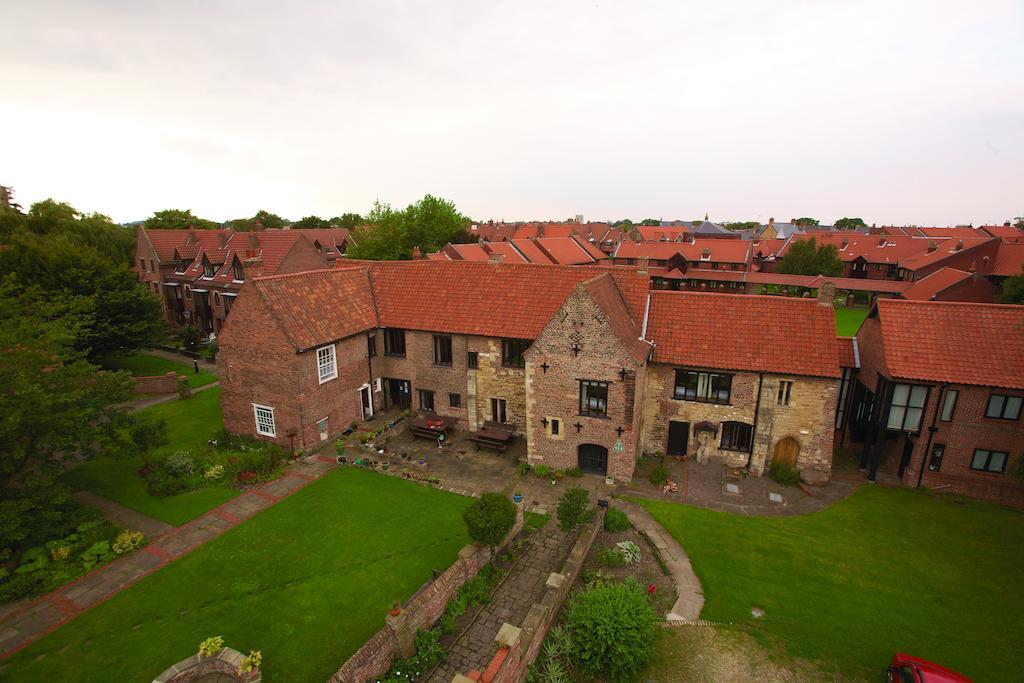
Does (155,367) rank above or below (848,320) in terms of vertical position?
below

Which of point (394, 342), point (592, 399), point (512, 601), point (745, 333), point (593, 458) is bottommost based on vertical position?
point (512, 601)

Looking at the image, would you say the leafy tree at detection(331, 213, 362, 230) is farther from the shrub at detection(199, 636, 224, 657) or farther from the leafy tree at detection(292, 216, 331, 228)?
the shrub at detection(199, 636, 224, 657)

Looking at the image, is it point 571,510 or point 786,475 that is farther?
point 786,475

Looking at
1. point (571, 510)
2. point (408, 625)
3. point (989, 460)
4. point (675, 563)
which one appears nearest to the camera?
point (408, 625)

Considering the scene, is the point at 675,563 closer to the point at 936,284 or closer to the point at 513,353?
the point at 513,353

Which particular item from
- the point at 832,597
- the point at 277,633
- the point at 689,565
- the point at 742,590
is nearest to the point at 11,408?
the point at 277,633

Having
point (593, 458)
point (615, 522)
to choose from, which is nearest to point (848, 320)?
point (593, 458)

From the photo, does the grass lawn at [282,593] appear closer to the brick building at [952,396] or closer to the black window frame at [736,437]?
the black window frame at [736,437]
